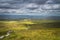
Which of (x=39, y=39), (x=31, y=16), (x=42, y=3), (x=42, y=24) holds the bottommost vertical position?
(x=39, y=39)

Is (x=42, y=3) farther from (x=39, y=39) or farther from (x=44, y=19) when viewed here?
(x=39, y=39)

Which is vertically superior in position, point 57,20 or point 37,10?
point 37,10

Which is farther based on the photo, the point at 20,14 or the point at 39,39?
the point at 20,14

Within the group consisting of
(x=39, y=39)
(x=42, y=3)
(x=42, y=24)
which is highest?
(x=42, y=3)

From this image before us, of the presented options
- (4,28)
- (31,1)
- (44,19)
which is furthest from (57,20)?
(4,28)

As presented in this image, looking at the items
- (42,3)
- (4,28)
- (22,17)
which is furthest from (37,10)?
(4,28)

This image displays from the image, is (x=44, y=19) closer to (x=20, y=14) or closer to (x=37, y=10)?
(x=37, y=10)
